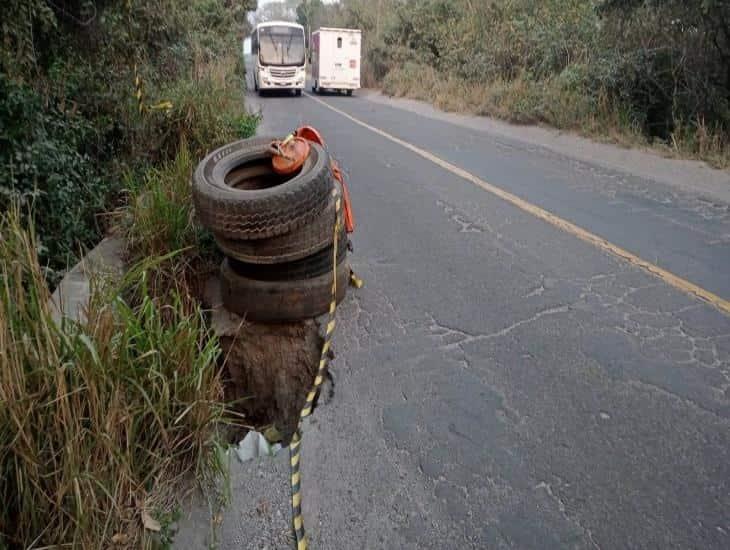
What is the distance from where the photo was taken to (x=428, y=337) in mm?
3869

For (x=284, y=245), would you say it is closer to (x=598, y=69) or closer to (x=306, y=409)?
(x=306, y=409)

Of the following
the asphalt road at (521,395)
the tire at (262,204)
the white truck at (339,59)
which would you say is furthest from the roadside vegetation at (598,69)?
the tire at (262,204)

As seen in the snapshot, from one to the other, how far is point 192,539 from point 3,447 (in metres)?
0.74

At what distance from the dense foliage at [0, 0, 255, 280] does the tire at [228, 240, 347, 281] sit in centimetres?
151

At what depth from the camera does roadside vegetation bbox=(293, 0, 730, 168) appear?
1031cm

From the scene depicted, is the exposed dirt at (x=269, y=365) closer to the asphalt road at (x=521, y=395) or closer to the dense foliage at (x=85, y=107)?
the asphalt road at (x=521, y=395)

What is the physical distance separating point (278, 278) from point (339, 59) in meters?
27.1

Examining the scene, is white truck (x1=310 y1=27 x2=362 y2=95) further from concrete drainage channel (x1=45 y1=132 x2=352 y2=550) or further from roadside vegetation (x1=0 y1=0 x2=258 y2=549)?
concrete drainage channel (x1=45 y1=132 x2=352 y2=550)

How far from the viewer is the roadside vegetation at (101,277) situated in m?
2.12

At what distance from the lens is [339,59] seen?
29.0 metres

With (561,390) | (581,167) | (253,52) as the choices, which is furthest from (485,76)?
(561,390)

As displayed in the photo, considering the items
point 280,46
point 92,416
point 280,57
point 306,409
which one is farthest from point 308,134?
point 280,46

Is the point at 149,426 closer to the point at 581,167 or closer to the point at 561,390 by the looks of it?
the point at 561,390

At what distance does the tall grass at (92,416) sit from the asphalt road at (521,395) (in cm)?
41
